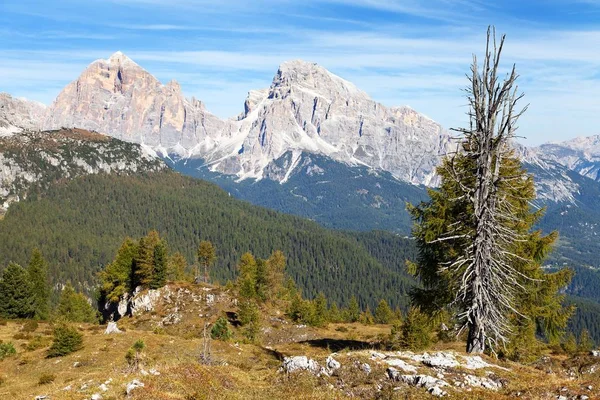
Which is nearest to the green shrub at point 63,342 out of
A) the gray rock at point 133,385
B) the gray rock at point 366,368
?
the gray rock at point 133,385

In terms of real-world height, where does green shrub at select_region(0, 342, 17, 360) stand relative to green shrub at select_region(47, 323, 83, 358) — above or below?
below

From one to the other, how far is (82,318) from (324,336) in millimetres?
49496

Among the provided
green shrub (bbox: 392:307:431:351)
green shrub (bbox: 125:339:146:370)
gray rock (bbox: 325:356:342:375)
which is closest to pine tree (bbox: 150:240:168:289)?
green shrub (bbox: 125:339:146:370)

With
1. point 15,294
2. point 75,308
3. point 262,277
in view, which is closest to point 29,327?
point 15,294

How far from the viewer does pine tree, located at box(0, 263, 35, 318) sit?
237 feet

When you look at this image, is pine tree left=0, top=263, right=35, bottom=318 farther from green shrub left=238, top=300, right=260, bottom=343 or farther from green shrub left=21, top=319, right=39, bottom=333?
green shrub left=238, top=300, right=260, bottom=343

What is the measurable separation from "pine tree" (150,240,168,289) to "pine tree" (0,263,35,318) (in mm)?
20150

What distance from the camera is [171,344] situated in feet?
142

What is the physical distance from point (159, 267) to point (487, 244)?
210ft

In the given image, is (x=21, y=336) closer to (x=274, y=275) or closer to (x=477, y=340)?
(x=477, y=340)

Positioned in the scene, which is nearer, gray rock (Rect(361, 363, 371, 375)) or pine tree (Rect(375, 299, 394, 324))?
gray rock (Rect(361, 363, 371, 375))

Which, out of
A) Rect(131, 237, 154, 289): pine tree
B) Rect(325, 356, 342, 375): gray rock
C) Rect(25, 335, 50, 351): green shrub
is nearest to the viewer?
Rect(325, 356, 342, 375): gray rock

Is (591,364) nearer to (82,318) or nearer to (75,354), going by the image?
(75,354)

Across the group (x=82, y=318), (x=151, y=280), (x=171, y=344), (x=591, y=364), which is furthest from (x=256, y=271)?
(x=591, y=364)
